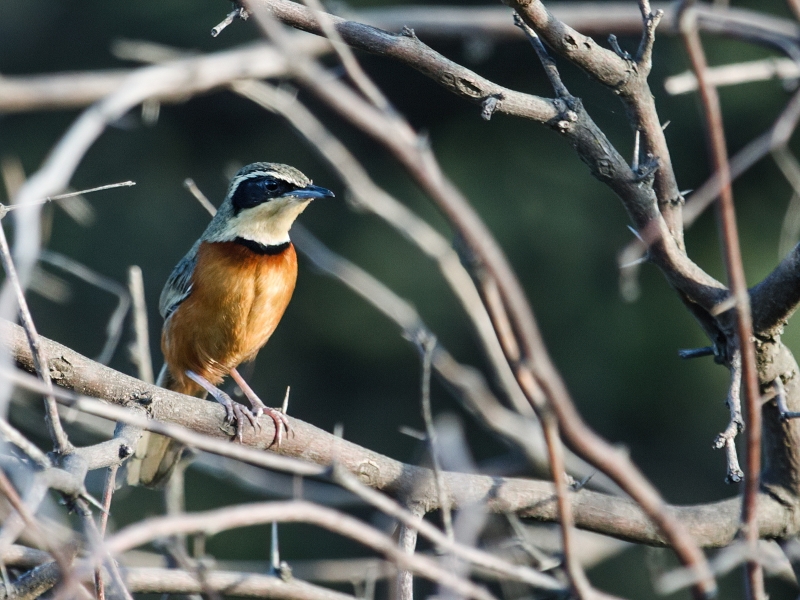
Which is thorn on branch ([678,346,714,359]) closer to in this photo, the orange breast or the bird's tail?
the orange breast

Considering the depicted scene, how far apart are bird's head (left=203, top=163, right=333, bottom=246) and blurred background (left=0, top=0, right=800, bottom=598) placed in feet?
11.6

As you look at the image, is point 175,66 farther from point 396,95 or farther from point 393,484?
point 396,95

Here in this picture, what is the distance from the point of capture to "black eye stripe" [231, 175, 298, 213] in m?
5.40

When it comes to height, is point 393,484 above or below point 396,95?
Answer: below

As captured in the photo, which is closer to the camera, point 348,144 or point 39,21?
point 348,144

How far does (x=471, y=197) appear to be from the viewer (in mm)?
10648

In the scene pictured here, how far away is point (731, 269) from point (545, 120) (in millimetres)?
1572

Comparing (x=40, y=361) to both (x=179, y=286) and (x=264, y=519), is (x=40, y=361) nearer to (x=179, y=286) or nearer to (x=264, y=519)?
(x=264, y=519)

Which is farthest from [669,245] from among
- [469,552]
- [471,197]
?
[471,197]

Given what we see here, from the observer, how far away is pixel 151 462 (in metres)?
5.18

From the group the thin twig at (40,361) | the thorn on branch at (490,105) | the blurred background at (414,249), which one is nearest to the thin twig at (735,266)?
the thorn on branch at (490,105)

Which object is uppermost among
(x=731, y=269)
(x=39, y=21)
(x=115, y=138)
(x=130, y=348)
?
(x=39, y=21)

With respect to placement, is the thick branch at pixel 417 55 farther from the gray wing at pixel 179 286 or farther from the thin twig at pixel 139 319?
the gray wing at pixel 179 286

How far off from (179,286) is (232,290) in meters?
0.47
